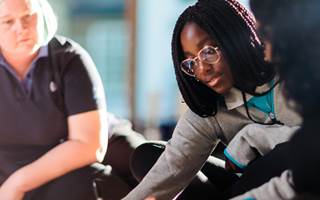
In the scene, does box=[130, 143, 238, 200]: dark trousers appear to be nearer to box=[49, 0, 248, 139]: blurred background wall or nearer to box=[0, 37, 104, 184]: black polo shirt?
box=[0, 37, 104, 184]: black polo shirt

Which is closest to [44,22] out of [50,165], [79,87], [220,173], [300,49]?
[79,87]

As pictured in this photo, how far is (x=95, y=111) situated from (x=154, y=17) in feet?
4.58

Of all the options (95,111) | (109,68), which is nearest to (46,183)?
(95,111)

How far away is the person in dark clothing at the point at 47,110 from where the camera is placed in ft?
5.09

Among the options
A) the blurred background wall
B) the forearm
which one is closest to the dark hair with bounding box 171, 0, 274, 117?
the forearm

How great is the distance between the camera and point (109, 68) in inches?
116

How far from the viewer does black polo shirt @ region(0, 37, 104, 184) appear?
155 centimetres

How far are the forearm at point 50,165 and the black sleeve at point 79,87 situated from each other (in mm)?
89

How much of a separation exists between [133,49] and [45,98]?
1392 mm

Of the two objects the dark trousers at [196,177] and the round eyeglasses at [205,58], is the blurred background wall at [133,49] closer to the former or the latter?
the dark trousers at [196,177]

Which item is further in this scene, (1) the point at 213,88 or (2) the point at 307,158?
(1) the point at 213,88

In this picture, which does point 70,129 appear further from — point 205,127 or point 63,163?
point 205,127

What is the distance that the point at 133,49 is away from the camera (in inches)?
115

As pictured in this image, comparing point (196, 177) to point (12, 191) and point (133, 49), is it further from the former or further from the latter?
point (133, 49)
